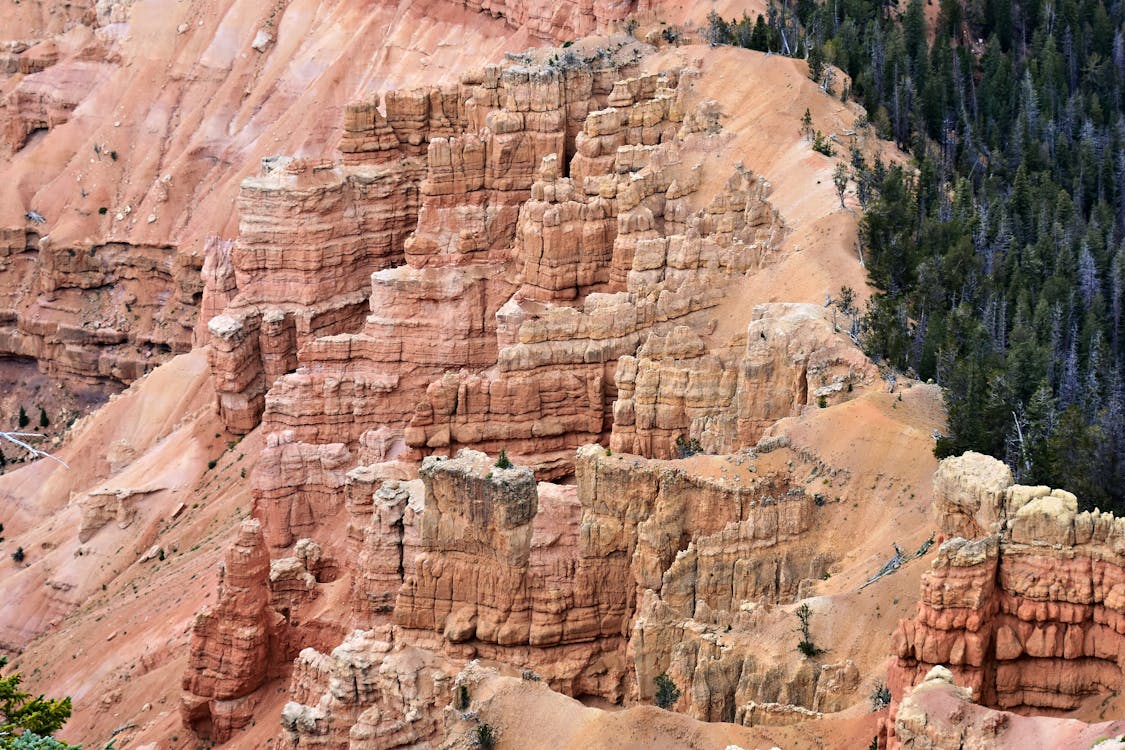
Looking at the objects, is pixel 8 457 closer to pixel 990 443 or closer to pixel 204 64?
pixel 204 64

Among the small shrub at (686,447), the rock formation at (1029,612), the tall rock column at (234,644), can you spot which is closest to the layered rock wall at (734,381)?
the small shrub at (686,447)

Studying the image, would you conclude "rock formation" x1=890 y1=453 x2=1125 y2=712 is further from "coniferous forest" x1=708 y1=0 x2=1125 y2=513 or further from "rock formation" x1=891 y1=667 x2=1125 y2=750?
"coniferous forest" x1=708 y1=0 x2=1125 y2=513

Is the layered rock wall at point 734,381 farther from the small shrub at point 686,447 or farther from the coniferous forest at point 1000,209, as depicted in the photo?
the coniferous forest at point 1000,209

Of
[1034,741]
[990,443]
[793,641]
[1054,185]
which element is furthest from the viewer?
[1054,185]

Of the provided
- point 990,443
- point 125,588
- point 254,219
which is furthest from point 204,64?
point 990,443

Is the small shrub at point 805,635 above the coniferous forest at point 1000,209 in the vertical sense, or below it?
below

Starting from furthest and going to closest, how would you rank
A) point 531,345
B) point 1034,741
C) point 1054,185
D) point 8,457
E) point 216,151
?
point 216,151
point 8,457
point 1054,185
point 531,345
point 1034,741
